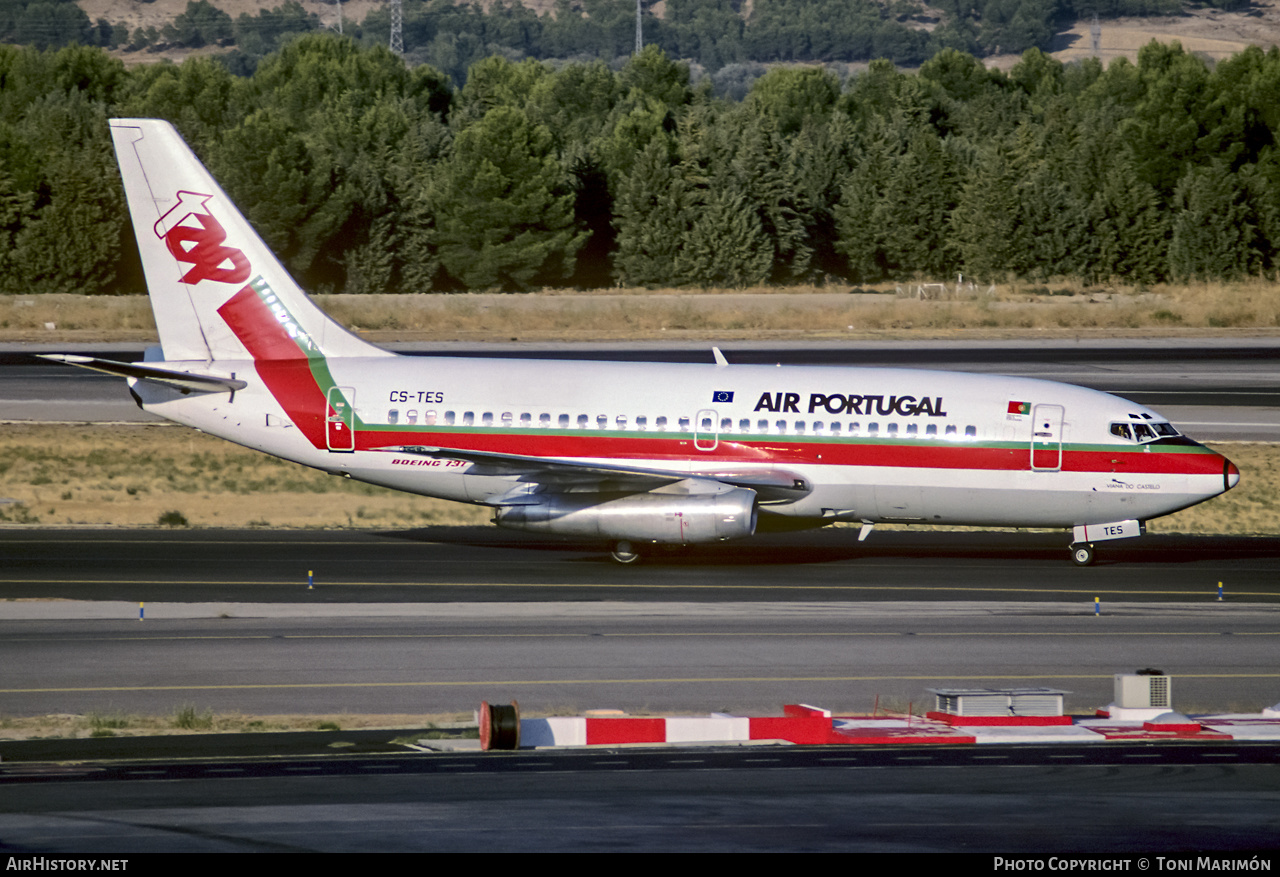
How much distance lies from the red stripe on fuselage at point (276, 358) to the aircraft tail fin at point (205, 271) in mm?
24

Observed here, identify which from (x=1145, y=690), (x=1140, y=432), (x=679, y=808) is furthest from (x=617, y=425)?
(x=679, y=808)

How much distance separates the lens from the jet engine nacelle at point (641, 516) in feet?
113

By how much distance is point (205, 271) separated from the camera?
3766cm

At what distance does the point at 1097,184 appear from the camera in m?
126

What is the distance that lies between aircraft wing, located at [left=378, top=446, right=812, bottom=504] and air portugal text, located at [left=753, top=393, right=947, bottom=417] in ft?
4.94

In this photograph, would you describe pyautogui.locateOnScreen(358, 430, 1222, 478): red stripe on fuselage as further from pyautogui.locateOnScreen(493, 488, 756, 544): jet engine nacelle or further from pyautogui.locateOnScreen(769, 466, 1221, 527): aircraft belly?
pyautogui.locateOnScreen(493, 488, 756, 544): jet engine nacelle

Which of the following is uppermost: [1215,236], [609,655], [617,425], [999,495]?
[1215,236]

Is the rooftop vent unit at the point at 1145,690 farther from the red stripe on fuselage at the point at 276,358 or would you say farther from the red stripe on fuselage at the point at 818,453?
the red stripe on fuselage at the point at 276,358

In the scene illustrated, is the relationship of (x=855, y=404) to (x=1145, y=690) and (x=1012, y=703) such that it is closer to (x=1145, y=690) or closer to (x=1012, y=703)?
(x=1145, y=690)

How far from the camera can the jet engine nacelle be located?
113 feet

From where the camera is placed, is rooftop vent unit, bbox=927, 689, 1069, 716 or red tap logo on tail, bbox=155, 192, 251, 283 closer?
rooftop vent unit, bbox=927, 689, 1069, 716

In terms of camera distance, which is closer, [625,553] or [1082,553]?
[625,553]

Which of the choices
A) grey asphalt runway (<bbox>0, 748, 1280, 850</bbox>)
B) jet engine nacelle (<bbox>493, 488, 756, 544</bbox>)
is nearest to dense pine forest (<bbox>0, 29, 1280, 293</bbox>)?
jet engine nacelle (<bbox>493, 488, 756, 544</bbox>)

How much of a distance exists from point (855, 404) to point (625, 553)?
6313mm
